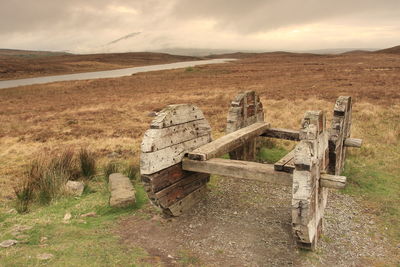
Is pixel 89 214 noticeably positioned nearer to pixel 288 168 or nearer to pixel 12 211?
pixel 12 211

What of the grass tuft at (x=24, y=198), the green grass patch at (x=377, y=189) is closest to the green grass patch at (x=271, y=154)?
the green grass patch at (x=377, y=189)

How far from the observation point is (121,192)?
5.64m

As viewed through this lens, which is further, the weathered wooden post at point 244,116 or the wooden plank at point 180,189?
the weathered wooden post at point 244,116

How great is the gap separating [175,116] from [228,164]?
1001 mm

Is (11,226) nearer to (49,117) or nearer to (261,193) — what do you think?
(261,193)

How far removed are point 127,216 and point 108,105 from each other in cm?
1619

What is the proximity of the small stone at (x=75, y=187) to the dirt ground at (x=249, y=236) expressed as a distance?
4.96 feet

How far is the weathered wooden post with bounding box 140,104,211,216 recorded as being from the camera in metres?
4.31

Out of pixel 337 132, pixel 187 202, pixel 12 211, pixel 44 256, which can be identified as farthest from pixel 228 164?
pixel 12 211

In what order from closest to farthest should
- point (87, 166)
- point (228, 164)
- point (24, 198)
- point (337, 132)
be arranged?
point (228, 164) < point (24, 198) < point (337, 132) < point (87, 166)

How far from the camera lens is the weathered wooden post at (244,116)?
6.75 meters

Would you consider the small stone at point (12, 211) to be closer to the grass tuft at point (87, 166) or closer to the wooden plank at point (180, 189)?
the grass tuft at point (87, 166)

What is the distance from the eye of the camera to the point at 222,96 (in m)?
21.7

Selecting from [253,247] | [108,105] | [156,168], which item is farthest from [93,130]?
[253,247]
